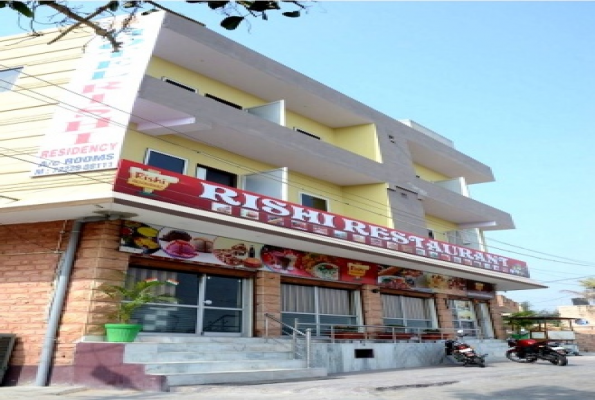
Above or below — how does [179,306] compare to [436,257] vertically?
below

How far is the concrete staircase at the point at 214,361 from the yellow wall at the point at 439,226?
42.3ft

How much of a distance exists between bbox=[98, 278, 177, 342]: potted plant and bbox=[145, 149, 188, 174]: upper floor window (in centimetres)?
399

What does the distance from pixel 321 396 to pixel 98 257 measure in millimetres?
6245

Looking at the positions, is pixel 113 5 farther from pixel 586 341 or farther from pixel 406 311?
pixel 586 341

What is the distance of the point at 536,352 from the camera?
15086mm

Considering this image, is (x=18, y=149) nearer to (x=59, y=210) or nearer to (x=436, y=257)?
(x=59, y=210)

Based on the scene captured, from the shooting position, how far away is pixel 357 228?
14.2m

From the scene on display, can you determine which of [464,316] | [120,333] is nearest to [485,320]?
[464,316]

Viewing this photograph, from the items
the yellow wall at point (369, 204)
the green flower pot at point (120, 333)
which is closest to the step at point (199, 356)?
the green flower pot at point (120, 333)

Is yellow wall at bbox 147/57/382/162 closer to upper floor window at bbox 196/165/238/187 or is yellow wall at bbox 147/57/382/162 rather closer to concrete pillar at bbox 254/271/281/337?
upper floor window at bbox 196/165/238/187

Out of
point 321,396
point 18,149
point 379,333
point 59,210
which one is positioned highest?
point 18,149

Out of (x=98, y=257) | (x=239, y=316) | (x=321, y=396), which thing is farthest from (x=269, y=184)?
(x=321, y=396)

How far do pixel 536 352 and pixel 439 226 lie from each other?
828 centimetres

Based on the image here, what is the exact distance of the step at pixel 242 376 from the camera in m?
7.75
